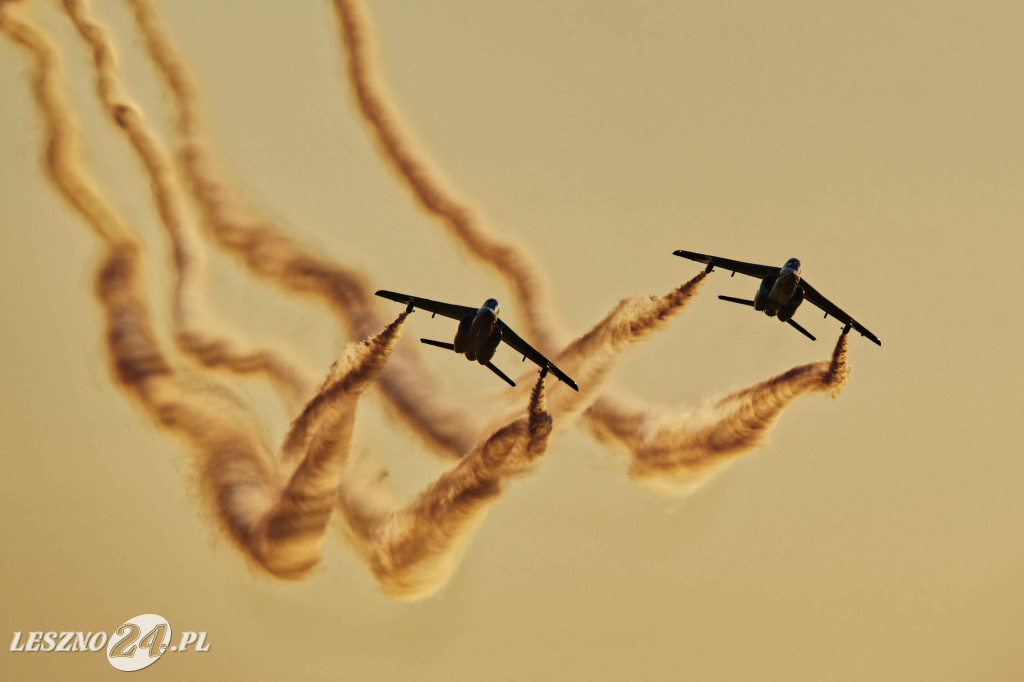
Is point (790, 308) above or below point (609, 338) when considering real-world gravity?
below

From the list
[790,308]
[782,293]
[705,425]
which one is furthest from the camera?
[705,425]

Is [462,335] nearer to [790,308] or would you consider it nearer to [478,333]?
[478,333]

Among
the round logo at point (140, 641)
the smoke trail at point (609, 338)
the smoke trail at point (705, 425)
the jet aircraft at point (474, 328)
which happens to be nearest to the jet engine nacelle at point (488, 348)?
the jet aircraft at point (474, 328)

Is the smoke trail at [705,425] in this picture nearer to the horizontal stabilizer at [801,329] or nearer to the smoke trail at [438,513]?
the horizontal stabilizer at [801,329]

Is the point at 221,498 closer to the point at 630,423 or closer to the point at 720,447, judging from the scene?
the point at 630,423

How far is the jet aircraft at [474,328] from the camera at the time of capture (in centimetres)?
4738

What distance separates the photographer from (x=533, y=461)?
50625 millimetres

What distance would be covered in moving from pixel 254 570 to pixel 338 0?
3118cm

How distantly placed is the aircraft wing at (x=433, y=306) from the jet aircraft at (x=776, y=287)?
1186 centimetres

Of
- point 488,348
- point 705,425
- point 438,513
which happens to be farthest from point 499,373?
point 705,425

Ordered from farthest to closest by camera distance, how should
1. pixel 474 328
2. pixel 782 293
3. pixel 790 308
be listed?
pixel 790 308 < pixel 782 293 < pixel 474 328

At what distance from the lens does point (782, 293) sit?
163 feet

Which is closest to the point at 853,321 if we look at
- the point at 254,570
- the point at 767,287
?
the point at 767,287

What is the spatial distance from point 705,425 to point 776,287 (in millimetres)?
9666
